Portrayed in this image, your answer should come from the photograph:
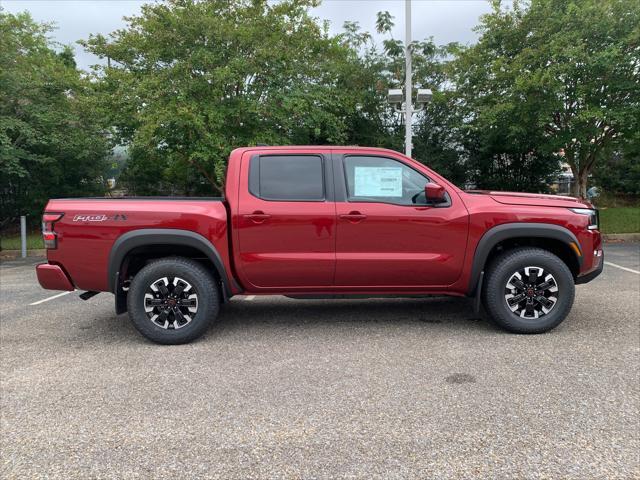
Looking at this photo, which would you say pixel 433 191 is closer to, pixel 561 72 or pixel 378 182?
pixel 378 182

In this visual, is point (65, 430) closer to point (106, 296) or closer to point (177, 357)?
point (177, 357)

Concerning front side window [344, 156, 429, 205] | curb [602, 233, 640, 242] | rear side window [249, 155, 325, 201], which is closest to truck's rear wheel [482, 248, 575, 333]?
front side window [344, 156, 429, 205]

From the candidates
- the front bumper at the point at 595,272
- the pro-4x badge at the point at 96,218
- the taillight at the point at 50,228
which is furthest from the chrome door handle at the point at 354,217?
the taillight at the point at 50,228

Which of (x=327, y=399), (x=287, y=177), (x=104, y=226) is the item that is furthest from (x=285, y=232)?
(x=327, y=399)

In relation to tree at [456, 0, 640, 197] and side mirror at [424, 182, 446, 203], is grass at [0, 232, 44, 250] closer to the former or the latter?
side mirror at [424, 182, 446, 203]

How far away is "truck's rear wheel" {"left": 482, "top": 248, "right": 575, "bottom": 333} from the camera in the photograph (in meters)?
4.58

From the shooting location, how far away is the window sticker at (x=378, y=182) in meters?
4.70

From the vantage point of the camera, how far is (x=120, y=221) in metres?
4.45

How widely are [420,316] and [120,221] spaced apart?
3.24m

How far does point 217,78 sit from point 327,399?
1056 cm

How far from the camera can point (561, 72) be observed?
1226 cm

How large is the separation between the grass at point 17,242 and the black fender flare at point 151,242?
11.0m

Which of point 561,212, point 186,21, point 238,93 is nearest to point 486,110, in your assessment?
point 238,93

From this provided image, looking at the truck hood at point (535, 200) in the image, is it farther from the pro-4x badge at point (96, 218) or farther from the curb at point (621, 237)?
the curb at point (621, 237)
